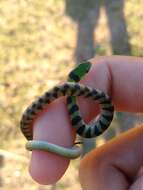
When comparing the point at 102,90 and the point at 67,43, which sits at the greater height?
the point at 102,90

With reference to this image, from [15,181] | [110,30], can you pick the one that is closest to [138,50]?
[110,30]

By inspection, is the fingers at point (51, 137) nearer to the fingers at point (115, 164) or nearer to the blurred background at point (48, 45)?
the fingers at point (115, 164)

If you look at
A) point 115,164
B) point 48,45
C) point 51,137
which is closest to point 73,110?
point 51,137

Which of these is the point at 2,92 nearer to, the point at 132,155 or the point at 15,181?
the point at 15,181

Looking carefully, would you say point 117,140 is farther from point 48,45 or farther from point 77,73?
point 48,45

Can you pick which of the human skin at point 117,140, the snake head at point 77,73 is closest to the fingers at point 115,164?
the human skin at point 117,140

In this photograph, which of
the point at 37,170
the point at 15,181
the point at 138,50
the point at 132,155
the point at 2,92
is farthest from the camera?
the point at 138,50

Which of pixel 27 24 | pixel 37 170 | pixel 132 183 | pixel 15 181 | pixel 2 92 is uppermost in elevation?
pixel 37 170
